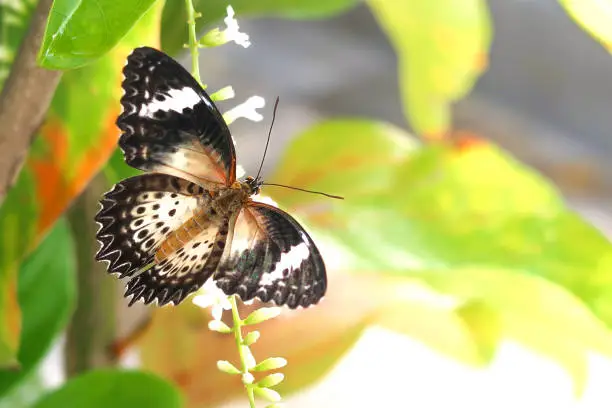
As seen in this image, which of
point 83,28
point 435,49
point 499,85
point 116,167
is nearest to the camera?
point 83,28

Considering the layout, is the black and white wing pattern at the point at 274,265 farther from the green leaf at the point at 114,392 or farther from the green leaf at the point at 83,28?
the green leaf at the point at 114,392

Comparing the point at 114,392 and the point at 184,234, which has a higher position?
the point at 184,234

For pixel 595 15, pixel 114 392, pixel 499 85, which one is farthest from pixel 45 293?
pixel 499 85

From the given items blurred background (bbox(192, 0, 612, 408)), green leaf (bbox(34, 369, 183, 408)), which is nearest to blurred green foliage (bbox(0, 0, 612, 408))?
green leaf (bbox(34, 369, 183, 408))

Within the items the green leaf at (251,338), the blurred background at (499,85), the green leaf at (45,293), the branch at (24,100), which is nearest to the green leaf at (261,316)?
the green leaf at (251,338)

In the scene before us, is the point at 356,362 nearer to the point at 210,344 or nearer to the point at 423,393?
the point at 423,393

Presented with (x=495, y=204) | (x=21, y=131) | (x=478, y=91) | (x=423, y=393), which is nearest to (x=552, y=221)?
(x=495, y=204)

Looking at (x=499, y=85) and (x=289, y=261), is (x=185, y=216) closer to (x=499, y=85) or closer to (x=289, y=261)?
(x=289, y=261)
